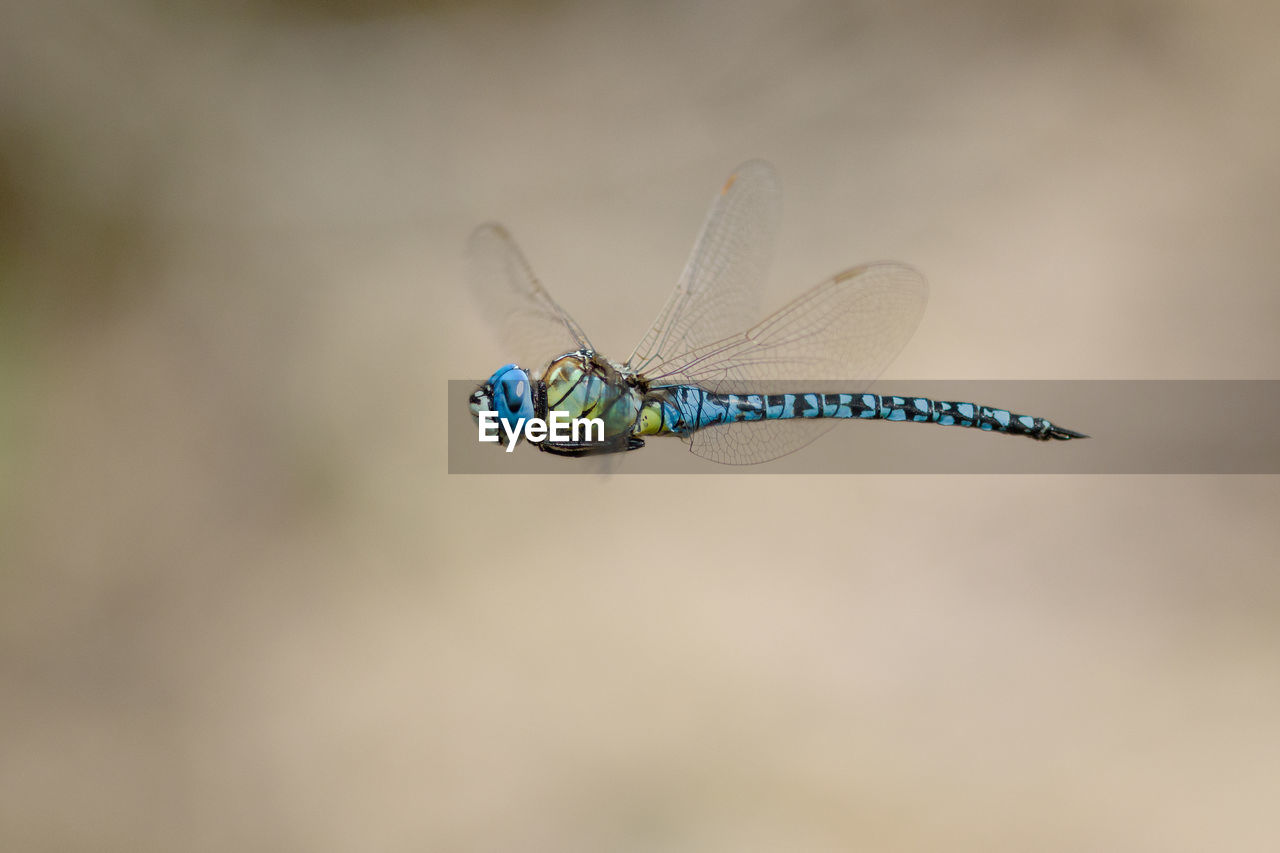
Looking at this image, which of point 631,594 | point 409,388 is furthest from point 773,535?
point 409,388

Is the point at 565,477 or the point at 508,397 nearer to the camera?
the point at 508,397

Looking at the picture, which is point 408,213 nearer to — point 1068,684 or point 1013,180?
point 1013,180

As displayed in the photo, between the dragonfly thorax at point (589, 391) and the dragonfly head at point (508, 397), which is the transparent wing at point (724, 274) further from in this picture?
the dragonfly head at point (508, 397)

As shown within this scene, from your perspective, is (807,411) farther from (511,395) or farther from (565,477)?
(565,477)

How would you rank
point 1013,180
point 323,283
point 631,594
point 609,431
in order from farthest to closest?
point 323,283 < point 1013,180 < point 631,594 < point 609,431

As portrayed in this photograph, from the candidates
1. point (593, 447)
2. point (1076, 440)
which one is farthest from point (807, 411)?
point (1076, 440)

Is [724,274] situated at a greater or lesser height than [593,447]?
greater

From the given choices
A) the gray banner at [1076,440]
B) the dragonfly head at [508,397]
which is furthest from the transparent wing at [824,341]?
the gray banner at [1076,440]
